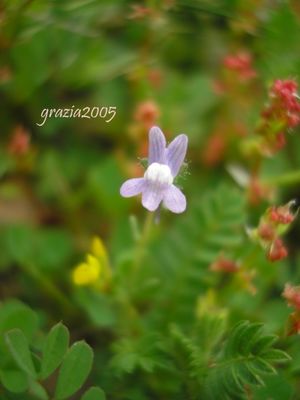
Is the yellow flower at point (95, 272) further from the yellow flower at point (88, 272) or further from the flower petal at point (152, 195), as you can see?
the flower petal at point (152, 195)

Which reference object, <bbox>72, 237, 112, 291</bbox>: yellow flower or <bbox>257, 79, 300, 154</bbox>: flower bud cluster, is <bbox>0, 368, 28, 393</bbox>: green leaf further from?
<bbox>257, 79, 300, 154</bbox>: flower bud cluster

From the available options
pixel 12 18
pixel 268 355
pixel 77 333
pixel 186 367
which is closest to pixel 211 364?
pixel 186 367

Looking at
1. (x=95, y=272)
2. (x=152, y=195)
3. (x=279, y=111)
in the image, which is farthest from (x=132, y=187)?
(x=279, y=111)

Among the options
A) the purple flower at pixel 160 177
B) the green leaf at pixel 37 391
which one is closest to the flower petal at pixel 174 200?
the purple flower at pixel 160 177

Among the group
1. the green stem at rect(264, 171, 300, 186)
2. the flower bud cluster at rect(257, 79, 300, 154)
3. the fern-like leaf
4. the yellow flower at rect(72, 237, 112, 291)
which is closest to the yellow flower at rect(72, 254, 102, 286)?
the yellow flower at rect(72, 237, 112, 291)

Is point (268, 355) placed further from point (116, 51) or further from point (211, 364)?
point (116, 51)

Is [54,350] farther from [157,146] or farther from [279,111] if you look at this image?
[279,111]
